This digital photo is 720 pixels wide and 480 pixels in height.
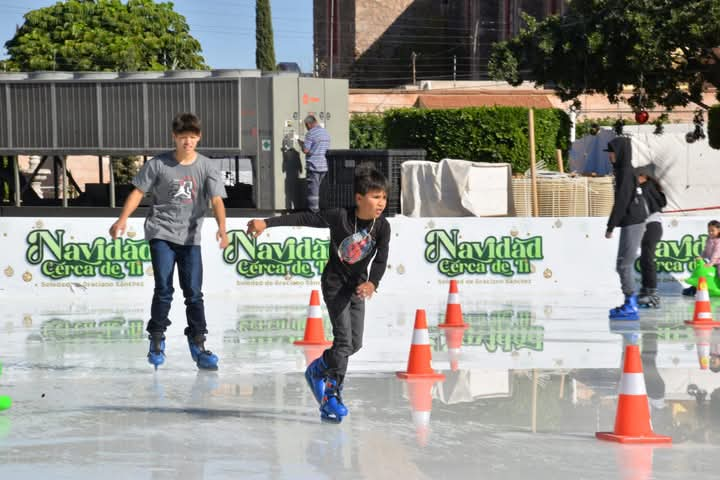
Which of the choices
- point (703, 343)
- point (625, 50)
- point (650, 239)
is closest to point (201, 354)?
point (703, 343)

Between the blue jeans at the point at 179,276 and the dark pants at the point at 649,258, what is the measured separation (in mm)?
7374

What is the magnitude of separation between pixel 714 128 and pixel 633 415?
20789 mm

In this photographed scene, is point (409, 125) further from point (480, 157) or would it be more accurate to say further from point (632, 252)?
point (632, 252)

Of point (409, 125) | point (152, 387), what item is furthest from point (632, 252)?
point (409, 125)

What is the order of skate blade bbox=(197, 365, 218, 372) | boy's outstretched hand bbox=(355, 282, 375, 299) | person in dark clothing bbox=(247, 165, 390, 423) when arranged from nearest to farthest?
1. boy's outstretched hand bbox=(355, 282, 375, 299)
2. person in dark clothing bbox=(247, 165, 390, 423)
3. skate blade bbox=(197, 365, 218, 372)

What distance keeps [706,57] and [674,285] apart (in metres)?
8.31

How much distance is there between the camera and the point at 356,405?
8172 mm

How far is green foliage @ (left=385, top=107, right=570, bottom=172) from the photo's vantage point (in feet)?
122

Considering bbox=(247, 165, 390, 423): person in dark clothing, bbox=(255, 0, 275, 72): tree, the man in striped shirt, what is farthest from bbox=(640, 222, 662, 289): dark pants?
bbox=(255, 0, 275, 72): tree

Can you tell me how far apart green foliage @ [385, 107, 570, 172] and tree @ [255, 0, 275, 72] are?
109 ft

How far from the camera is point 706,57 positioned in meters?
23.7

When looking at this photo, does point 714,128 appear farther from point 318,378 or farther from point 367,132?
point 367,132

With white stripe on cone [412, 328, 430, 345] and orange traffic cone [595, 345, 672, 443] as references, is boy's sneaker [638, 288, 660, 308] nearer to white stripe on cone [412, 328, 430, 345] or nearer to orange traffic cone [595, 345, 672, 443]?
white stripe on cone [412, 328, 430, 345]

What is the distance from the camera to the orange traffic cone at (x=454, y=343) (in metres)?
10.4
